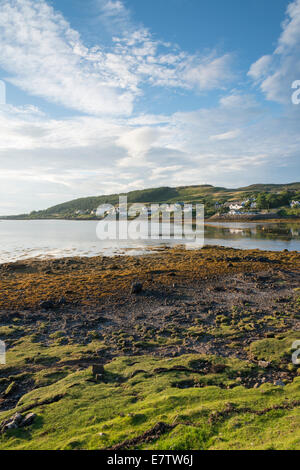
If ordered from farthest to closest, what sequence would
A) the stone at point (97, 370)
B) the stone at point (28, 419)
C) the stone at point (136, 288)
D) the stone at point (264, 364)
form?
the stone at point (136, 288)
the stone at point (264, 364)
the stone at point (97, 370)
the stone at point (28, 419)

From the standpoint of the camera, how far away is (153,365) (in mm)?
8859

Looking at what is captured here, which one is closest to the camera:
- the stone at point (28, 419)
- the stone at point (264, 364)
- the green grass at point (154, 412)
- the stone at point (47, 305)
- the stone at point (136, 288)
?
the green grass at point (154, 412)

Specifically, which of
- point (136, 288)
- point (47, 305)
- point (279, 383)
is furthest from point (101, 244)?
point (279, 383)

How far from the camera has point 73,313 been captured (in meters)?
15.1

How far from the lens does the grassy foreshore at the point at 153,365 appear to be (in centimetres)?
532

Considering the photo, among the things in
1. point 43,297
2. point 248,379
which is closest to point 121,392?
point 248,379

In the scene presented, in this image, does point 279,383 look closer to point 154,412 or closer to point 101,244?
point 154,412

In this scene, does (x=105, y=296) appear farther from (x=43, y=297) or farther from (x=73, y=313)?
(x=43, y=297)

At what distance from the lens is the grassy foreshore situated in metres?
5.32

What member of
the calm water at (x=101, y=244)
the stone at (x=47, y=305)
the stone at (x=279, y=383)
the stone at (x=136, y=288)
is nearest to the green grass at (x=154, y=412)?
the stone at (x=279, y=383)

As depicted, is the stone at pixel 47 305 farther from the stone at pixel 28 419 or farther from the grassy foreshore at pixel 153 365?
the stone at pixel 28 419

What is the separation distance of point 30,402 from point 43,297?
11627 millimetres

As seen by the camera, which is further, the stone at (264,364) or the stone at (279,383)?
the stone at (264,364)
